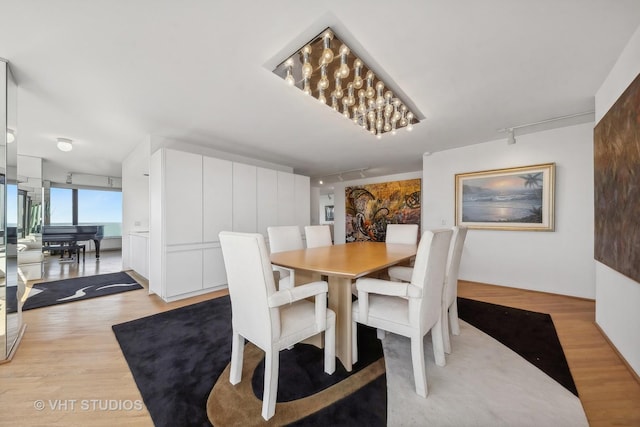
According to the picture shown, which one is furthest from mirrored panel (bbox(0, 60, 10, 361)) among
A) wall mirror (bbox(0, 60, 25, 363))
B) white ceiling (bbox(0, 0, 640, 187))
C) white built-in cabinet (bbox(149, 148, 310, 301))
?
white built-in cabinet (bbox(149, 148, 310, 301))

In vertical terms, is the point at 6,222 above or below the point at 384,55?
below

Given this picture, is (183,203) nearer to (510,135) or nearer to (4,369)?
(4,369)

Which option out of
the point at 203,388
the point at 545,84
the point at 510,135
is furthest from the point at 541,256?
the point at 203,388

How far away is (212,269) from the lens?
3621 millimetres

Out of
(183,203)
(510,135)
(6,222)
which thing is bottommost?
(6,222)

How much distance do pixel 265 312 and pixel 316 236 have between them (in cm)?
205

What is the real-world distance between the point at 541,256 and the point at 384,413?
362 cm

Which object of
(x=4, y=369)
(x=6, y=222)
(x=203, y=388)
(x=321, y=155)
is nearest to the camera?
(x=203, y=388)

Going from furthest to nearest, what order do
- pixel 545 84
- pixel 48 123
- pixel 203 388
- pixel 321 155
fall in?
pixel 321 155 < pixel 48 123 < pixel 545 84 < pixel 203 388

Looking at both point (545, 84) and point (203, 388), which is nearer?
point (203, 388)

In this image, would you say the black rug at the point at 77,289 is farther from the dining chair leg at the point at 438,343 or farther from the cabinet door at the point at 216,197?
the dining chair leg at the point at 438,343

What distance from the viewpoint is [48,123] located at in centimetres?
312

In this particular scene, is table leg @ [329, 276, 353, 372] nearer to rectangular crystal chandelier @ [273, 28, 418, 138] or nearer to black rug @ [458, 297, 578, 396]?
black rug @ [458, 297, 578, 396]

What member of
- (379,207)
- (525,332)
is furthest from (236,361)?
(379,207)
